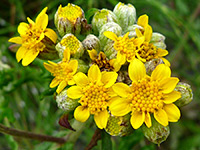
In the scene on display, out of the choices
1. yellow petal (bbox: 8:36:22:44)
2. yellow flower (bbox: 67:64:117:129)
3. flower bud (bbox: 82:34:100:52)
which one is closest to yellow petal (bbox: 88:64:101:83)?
yellow flower (bbox: 67:64:117:129)

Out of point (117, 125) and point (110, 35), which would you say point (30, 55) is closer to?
point (110, 35)

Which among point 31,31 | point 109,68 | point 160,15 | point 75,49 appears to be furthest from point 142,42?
point 160,15

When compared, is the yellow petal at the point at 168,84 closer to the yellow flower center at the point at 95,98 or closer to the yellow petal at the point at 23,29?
the yellow flower center at the point at 95,98

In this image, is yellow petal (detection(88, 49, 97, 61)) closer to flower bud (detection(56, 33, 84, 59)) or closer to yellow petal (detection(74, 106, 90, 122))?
flower bud (detection(56, 33, 84, 59))

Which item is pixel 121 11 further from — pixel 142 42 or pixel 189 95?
pixel 189 95

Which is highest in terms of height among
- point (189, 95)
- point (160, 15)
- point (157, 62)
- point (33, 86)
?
point (157, 62)

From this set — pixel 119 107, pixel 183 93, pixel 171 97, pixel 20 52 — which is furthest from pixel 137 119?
pixel 20 52
